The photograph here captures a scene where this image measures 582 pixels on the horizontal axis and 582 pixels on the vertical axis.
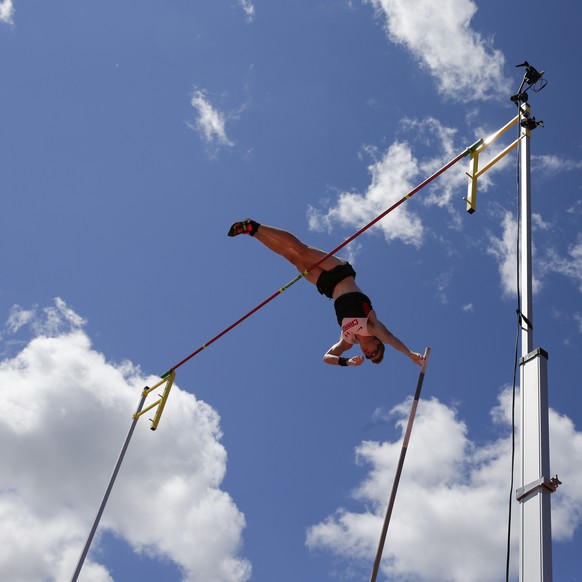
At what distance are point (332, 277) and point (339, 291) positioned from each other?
0.65 ft

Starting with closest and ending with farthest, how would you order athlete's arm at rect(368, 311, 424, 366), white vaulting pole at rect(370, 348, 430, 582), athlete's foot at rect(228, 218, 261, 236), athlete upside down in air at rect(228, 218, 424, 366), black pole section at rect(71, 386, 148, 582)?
1. white vaulting pole at rect(370, 348, 430, 582)
2. athlete's arm at rect(368, 311, 424, 366)
3. athlete upside down in air at rect(228, 218, 424, 366)
4. athlete's foot at rect(228, 218, 261, 236)
5. black pole section at rect(71, 386, 148, 582)

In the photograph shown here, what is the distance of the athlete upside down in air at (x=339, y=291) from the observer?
8180 millimetres

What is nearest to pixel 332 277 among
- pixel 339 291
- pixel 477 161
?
pixel 339 291

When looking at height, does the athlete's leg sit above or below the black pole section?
above

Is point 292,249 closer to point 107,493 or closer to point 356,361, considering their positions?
point 356,361

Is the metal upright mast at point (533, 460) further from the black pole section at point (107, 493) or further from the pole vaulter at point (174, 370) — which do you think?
the black pole section at point (107, 493)

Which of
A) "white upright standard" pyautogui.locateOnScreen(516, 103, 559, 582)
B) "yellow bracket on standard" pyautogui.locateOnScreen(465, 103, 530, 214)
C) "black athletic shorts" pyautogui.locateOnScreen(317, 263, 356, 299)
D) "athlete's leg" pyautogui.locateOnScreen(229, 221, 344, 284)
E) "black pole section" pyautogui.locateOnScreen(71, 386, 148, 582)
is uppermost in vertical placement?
"yellow bracket on standard" pyautogui.locateOnScreen(465, 103, 530, 214)

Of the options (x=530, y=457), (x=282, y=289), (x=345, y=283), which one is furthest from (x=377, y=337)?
(x=530, y=457)

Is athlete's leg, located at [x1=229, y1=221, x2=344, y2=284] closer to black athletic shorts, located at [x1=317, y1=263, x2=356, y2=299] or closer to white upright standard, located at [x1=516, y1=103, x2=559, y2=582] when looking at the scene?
black athletic shorts, located at [x1=317, y1=263, x2=356, y2=299]

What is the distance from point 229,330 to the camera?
10.5m

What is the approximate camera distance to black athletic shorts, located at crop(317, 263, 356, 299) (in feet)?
28.1

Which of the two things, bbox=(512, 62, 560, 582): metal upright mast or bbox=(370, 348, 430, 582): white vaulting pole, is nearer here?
bbox=(512, 62, 560, 582): metal upright mast

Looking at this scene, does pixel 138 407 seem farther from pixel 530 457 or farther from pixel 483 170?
pixel 530 457

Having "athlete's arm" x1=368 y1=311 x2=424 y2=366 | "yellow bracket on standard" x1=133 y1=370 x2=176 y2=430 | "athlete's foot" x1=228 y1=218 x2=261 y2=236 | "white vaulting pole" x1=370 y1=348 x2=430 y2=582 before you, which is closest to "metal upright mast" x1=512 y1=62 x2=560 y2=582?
"white vaulting pole" x1=370 y1=348 x2=430 y2=582
